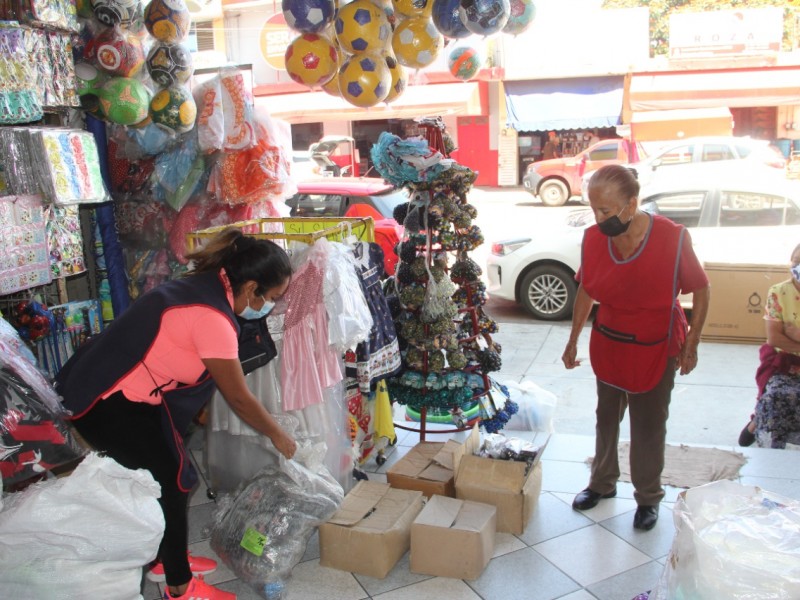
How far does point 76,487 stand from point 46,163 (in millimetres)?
1948

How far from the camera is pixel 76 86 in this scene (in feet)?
13.1

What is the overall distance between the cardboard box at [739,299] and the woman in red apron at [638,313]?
12.8 ft

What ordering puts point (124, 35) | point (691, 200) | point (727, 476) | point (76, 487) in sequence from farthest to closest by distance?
1. point (691, 200)
2. point (124, 35)
3. point (727, 476)
4. point (76, 487)

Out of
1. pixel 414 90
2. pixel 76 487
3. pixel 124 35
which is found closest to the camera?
pixel 76 487

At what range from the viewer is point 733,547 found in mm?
1933

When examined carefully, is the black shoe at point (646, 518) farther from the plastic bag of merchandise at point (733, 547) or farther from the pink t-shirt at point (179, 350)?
the pink t-shirt at point (179, 350)

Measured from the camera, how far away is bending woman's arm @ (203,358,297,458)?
2443mm

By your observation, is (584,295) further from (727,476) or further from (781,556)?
(781,556)

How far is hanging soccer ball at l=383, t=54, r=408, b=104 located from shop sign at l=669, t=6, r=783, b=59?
51.7 feet

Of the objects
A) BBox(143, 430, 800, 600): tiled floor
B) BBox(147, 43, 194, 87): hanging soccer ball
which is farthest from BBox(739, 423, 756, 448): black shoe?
BBox(147, 43, 194, 87): hanging soccer ball

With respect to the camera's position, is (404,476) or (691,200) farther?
(691,200)

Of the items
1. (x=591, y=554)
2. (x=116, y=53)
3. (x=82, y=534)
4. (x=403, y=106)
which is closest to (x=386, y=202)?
(x=116, y=53)

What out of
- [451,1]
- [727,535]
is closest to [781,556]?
[727,535]

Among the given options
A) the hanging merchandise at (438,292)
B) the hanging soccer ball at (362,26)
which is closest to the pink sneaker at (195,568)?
the hanging merchandise at (438,292)
